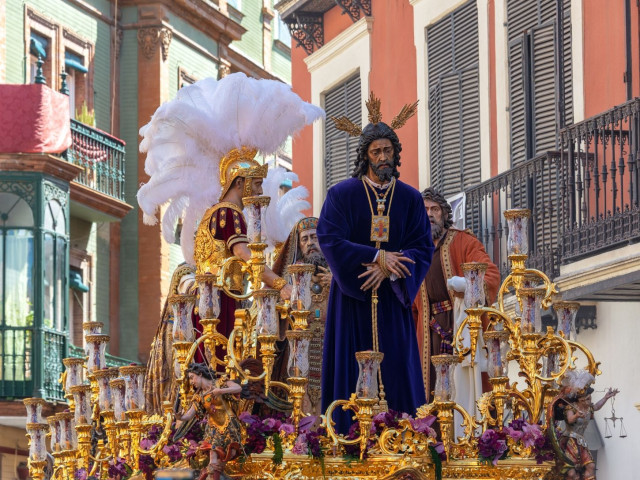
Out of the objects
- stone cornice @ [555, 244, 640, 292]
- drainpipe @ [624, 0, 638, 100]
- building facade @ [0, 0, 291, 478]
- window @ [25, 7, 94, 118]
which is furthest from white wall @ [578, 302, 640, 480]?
window @ [25, 7, 94, 118]

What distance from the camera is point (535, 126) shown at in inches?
693

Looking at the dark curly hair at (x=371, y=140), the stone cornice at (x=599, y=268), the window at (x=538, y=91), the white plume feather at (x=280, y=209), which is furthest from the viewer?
the window at (x=538, y=91)

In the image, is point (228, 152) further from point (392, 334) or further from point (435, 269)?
point (392, 334)

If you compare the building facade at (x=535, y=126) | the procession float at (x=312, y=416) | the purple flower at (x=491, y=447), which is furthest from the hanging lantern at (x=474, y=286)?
the building facade at (x=535, y=126)

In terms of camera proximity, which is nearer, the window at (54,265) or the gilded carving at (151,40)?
the window at (54,265)

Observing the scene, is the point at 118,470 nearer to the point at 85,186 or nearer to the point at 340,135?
the point at 340,135

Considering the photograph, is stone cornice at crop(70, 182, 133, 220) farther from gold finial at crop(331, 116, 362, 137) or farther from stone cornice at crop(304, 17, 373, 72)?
gold finial at crop(331, 116, 362, 137)

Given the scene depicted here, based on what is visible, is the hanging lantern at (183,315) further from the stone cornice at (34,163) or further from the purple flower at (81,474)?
the stone cornice at (34,163)

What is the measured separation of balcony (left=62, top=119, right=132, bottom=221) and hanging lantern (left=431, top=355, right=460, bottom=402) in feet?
59.8

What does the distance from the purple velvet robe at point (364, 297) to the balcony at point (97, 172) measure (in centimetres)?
1738

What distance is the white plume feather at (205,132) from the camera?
11594mm

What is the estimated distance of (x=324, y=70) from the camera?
24328mm

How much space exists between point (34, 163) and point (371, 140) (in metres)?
16.1

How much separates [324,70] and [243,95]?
41.9 ft
